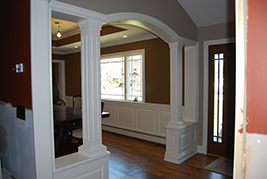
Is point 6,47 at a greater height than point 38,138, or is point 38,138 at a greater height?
point 6,47

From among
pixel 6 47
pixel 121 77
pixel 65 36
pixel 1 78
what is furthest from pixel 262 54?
pixel 65 36

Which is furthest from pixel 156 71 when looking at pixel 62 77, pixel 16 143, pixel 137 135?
pixel 62 77

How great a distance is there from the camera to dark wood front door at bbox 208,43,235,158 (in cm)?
384

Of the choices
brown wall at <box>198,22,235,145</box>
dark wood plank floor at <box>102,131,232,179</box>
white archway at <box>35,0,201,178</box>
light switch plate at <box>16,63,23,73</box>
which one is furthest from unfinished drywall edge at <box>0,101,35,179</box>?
brown wall at <box>198,22,235,145</box>

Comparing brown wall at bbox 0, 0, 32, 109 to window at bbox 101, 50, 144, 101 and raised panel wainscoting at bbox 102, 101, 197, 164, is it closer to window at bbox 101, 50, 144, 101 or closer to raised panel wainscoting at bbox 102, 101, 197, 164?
raised panel wainscoting at bbox 102, 101, 197, 164

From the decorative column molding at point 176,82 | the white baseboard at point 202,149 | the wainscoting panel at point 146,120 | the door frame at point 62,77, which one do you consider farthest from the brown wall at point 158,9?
the door frame at point 62,77

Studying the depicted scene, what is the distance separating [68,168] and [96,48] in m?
1.28

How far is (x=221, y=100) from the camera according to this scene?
398 centimetres

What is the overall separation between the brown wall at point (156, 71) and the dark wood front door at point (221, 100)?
0.99 meters

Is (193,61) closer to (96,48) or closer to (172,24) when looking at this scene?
(172,24)

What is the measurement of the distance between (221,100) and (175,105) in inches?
38.5

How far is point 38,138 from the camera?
169 cm

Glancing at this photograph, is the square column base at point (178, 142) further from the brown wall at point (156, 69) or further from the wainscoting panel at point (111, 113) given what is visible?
the wainscoting panel at point (111, 113)

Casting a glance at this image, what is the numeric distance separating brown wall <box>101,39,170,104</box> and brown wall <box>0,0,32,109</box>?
10.9 feet
